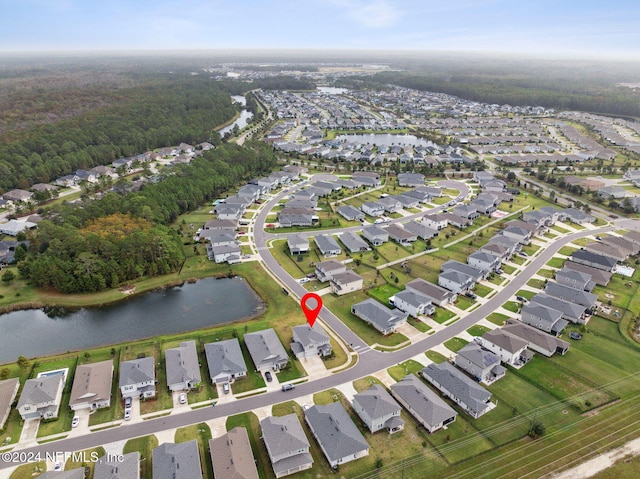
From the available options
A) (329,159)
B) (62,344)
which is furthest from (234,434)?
(329,159)

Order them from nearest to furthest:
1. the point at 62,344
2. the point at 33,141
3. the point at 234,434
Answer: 1. the point at 234,434
2. the point at 62,344
3. the point at 33,141

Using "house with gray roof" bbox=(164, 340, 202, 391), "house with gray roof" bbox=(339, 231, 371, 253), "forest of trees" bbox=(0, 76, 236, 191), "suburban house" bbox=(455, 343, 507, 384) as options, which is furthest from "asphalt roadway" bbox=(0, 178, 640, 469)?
"forest of trees" bbox=(0, 76, 236, 191)

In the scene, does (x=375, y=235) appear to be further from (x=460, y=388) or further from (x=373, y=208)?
(x=460, y=388)

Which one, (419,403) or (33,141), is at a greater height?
(33,141)

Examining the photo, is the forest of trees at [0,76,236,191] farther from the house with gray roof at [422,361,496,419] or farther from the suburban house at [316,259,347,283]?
the house with gray roof at [422,361,496,419]

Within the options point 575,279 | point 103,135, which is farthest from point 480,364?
point 103,135

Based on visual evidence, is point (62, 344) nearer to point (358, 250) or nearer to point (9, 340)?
point (9, 340)

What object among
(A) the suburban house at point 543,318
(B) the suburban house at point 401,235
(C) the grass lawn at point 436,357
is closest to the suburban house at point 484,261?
(A) the suburban house at point 543,318
